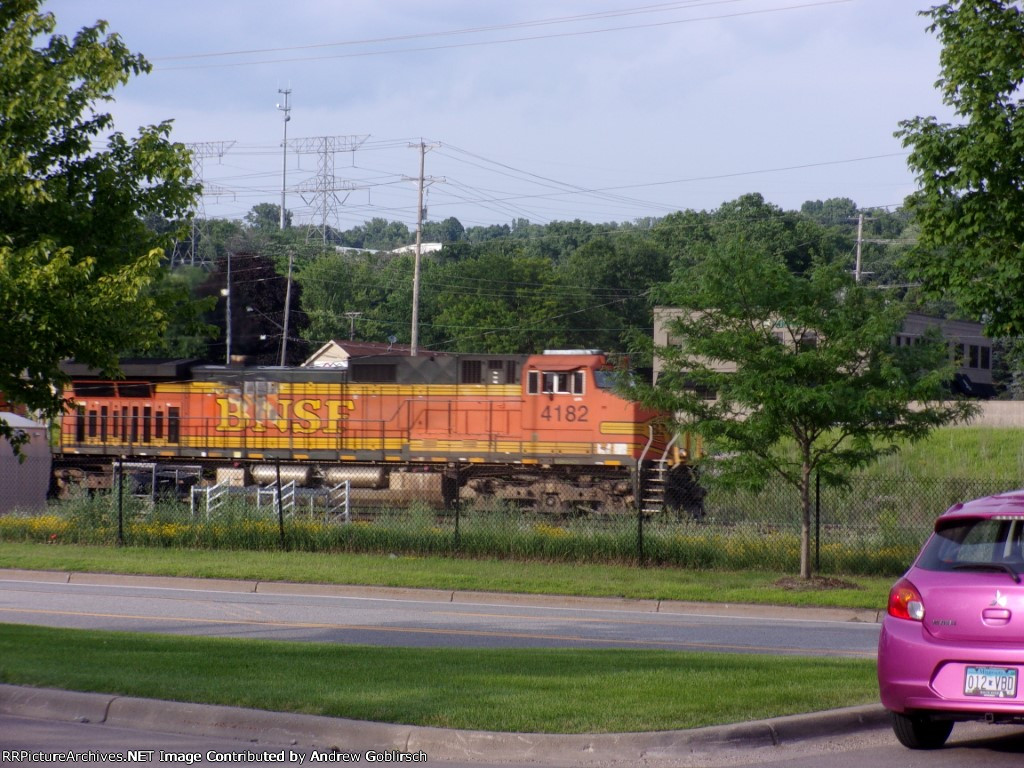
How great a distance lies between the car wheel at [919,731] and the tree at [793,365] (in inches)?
413

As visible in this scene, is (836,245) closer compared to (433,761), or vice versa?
(433,761)

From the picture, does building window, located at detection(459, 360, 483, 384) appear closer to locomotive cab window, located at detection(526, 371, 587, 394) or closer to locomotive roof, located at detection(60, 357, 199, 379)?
locomotive cab window, located at detection(526, 371, 587, 394)

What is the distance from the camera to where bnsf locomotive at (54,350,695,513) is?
29844 mm

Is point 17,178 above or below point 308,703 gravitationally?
above

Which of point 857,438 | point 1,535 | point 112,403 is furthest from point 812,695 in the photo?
point 112,403

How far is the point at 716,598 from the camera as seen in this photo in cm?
1784

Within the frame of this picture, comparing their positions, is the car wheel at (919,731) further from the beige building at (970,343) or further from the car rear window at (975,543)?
the beige building at (970,343)

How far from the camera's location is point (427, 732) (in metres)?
7.49

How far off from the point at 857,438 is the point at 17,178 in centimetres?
1328

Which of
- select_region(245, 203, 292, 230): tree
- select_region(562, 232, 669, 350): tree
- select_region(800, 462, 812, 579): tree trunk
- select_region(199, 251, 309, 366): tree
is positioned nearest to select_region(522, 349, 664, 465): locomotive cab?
select_region(800, 462, 812, 579): tree trunk

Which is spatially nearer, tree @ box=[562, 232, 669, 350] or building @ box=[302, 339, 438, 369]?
building @ box=[302, 339, 438, 369]

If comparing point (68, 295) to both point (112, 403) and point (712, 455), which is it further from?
point (112, 403)

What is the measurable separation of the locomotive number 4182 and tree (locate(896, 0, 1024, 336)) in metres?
15.2

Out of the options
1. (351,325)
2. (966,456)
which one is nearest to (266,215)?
(351,325)
